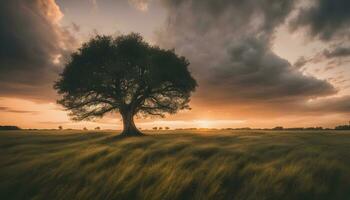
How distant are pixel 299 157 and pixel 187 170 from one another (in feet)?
22.9

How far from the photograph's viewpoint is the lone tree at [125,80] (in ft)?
98.9

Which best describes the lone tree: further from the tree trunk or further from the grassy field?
the grassy field

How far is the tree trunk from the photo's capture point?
30.8 metres

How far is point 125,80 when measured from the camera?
31844 millimetres

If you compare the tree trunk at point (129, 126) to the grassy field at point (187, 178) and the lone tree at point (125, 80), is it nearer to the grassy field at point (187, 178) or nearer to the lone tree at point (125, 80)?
the lone tree at point (125, 80)

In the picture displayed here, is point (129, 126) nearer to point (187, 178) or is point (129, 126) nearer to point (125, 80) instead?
point (125, 80)

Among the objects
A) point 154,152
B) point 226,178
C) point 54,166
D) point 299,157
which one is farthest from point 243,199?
point 54,166

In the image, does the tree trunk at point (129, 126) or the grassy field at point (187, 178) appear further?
the tree trunk at point (129, 126)

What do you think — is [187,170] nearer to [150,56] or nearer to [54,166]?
[54,166]

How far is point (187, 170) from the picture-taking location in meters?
10.1

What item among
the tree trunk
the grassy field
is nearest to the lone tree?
the tree trunk

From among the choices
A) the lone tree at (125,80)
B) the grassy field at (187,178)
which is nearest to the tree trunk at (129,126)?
the lone tree at (125,80)

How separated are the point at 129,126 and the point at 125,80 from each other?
22.8 ft

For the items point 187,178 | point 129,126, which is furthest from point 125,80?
point 187,178
